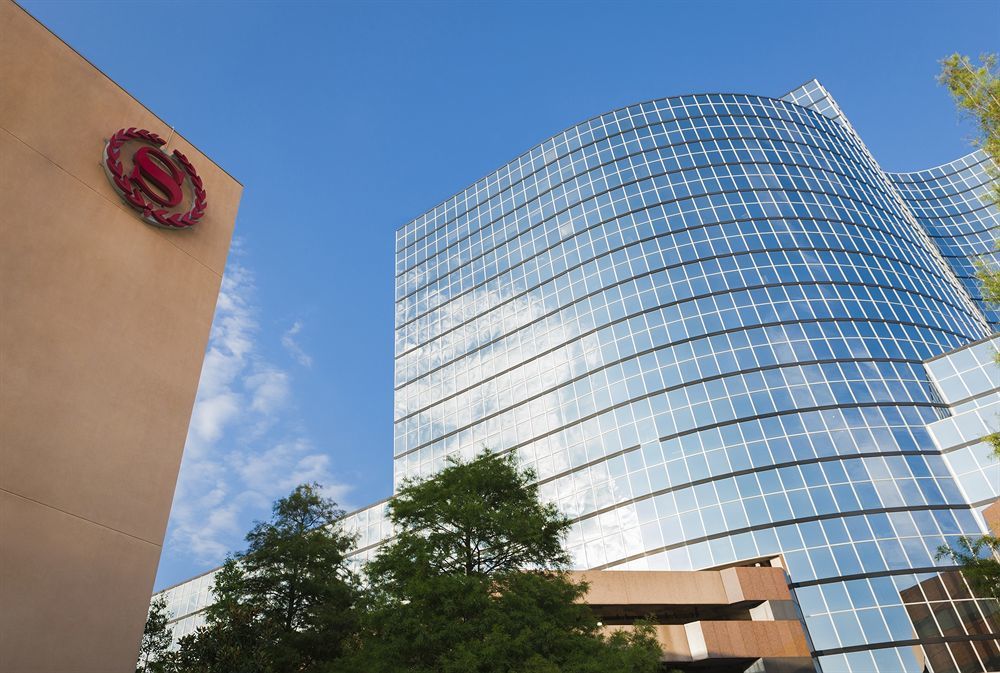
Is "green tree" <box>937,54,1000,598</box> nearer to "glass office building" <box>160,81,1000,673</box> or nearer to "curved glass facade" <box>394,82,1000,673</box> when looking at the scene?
"glass office building" <box>160,81,1000,673</box>

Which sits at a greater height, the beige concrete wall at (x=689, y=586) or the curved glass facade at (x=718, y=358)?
the curved glass facade at (x=718, y=358)

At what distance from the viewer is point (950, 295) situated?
160 ft

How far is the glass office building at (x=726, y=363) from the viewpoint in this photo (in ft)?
113

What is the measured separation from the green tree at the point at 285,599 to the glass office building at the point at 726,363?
878 inches

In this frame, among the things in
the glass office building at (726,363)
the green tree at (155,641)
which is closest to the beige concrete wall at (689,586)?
the glass office building at (726,363)

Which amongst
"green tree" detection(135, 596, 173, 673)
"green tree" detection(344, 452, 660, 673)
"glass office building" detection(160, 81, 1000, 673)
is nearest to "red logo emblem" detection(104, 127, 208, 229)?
"green tree" detection(344, 452, 660, 673)

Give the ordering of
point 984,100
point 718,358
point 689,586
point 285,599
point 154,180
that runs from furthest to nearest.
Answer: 1. point 718,358
2. point 689,586
3. point 285,599
4. point 154,180
5. point 984,100

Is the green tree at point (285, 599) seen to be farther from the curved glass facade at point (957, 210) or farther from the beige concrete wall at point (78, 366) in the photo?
the curved glass facade at point (957, 210)

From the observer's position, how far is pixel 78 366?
39.0ft

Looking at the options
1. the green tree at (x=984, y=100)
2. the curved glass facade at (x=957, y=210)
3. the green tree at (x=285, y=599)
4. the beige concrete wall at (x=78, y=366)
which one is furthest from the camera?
the curved glass facade at (x=957, y=210)

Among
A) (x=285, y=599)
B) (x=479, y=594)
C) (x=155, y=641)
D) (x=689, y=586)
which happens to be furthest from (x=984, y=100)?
(x=689, y=586)

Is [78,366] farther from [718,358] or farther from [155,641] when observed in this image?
[718,358]

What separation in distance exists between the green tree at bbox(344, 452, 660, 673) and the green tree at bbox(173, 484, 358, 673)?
2.03 m

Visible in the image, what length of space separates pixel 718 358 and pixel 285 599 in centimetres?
3106
